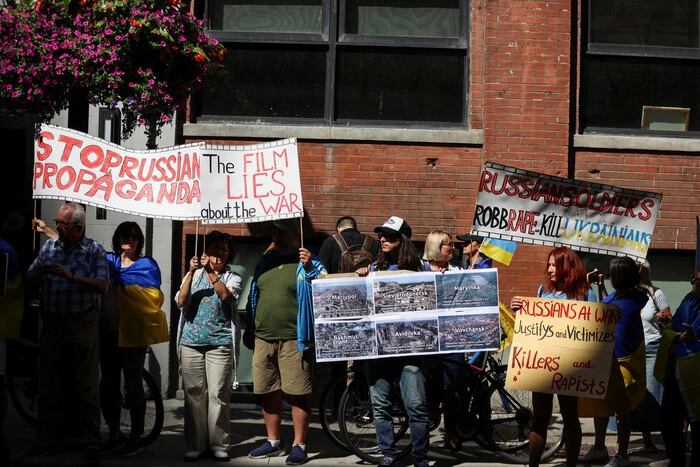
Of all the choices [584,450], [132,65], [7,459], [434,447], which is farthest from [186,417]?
[584,450]

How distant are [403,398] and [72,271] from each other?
277 cm

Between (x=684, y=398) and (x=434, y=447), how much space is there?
2.28 meters

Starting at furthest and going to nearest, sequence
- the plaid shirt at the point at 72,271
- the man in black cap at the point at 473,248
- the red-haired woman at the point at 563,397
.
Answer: the man in black cap at the point at 473,248, the plaid shirt at the point at 72,271, the red-haired woman at the point at 563,397

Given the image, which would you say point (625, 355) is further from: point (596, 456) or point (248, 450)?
point (248, 450)

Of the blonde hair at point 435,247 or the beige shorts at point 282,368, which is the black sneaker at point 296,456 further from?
the blonde hair at point 435,247

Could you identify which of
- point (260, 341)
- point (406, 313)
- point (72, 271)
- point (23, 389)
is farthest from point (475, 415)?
point (23, 389)

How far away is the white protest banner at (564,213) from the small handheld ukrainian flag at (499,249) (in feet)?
1.32

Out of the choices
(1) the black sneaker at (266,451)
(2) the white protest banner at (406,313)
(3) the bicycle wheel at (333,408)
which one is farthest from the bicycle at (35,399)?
(2) the white protest banner at (406,313)

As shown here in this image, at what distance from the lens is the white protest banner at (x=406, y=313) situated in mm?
7719

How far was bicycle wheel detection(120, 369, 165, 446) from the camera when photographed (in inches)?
325

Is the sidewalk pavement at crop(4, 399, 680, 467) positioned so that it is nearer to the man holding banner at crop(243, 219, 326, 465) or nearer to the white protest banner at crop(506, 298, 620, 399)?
the man holding banner at crop(243, 219, 326, 465)

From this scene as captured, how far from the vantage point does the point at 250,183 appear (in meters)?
8.16

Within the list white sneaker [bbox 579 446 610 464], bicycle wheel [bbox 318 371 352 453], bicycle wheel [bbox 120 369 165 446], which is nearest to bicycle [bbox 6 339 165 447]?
bicycle wheel [bbox 120 369 165 446]

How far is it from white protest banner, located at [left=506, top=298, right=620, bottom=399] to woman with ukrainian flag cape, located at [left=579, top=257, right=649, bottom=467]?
11.8 inches
